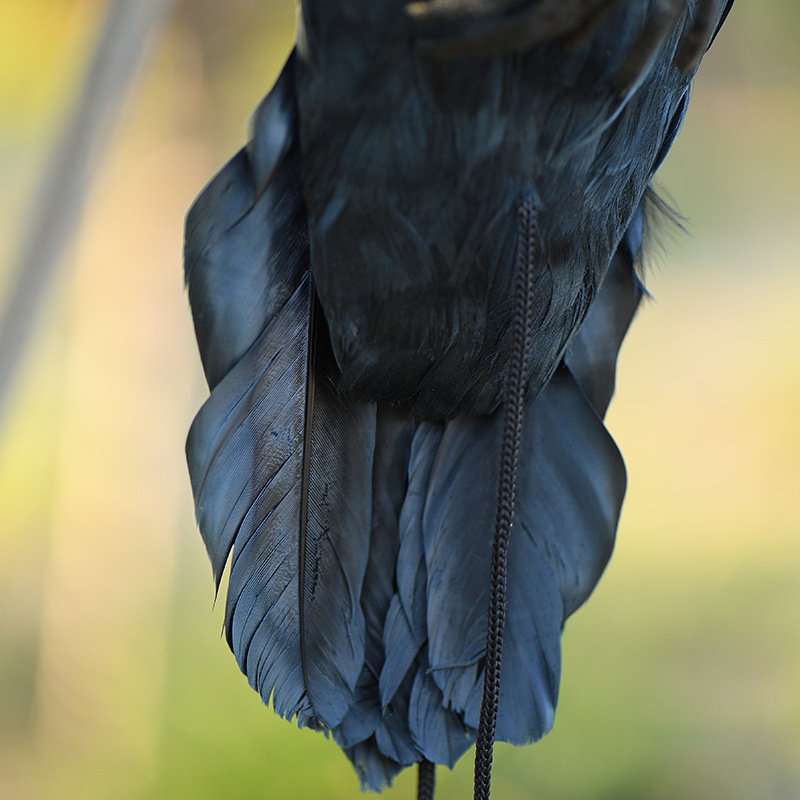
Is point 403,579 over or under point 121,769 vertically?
over

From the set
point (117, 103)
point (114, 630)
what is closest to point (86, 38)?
point (117, 103)

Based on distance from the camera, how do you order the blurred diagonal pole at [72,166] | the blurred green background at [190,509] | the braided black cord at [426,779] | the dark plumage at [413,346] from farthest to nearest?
the blurred green background at [190,509] < the blurred diagonal pole at [72,166] < the braided black cord at [426,779] < the dark plumage at [413,346]

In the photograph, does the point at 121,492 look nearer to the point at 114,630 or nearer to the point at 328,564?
the point at 114,630

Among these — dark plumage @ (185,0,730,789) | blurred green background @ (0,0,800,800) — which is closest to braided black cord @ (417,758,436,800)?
dark plumage @ (185,0,730,789)

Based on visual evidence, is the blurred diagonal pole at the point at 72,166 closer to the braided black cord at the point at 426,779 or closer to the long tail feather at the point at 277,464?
the long tail feather at the point at 277,464

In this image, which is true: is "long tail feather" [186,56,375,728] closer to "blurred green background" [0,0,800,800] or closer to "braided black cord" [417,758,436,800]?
"braided black cord" [417,758,436,800]

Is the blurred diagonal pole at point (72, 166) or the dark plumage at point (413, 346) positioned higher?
the blurred diagonal pole at point (72, 166)

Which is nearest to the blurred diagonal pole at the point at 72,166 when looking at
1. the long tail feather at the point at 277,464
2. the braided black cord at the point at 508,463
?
the long tail feather at the point at 277,464
